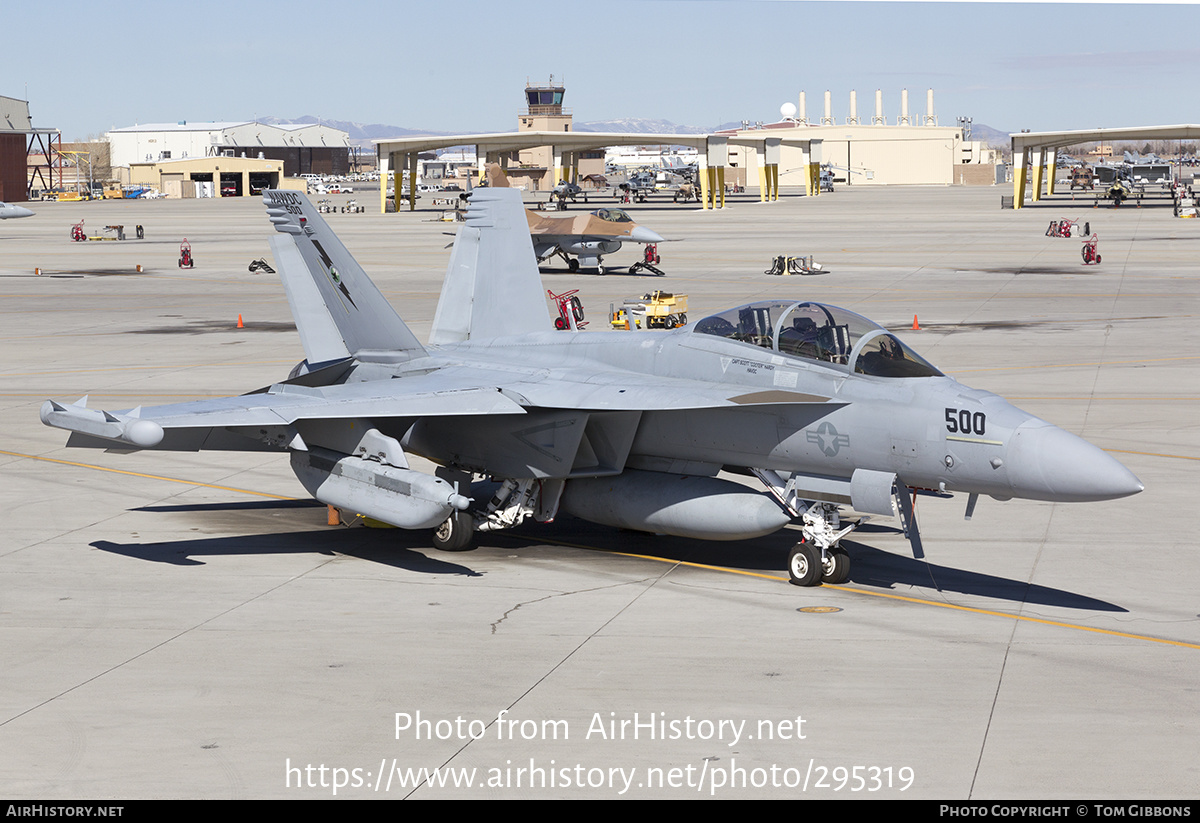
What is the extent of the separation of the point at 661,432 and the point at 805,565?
7.97ft

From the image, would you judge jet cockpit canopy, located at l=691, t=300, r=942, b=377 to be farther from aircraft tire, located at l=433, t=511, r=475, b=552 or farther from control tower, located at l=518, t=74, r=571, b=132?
control tower, located at l=518, t=74, r=571, b=132

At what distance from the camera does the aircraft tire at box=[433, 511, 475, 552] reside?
620 inches

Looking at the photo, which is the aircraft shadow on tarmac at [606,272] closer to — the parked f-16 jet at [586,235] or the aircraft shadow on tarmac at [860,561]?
the parked f-16 jet at [586,235]

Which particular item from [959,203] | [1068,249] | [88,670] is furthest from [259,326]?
[959,203]

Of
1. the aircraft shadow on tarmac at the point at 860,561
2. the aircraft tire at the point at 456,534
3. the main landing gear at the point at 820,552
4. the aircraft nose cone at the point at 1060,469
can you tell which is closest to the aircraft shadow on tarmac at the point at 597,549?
the aircraft shadow on tarmac at the point at 860,561

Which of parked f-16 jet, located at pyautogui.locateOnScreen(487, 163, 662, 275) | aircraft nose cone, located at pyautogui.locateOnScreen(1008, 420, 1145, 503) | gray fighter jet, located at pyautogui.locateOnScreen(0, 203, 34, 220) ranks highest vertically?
gray fighter jet, located at pyautogui.locateOnScreen(0, 203, 34, 220)

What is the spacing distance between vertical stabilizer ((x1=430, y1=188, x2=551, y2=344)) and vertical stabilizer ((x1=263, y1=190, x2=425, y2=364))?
4.03 feet

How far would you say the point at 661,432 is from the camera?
14977 mm

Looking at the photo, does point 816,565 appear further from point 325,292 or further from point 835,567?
point 325,292

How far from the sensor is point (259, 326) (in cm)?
3984

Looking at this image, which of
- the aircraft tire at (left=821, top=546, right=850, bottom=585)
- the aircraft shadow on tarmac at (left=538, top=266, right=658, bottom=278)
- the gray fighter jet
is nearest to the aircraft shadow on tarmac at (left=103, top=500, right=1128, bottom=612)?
the aircraft tire at (left=821, top=546, right=850, bottom=585)

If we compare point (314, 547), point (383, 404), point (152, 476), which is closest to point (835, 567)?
point (383, 404)
